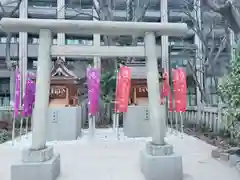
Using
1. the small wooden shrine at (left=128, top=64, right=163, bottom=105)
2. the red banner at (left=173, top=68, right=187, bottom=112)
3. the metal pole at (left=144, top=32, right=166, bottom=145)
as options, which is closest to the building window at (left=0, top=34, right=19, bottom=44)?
the small wooden shrine at (left=128, top=64, right=163, bottom=105)

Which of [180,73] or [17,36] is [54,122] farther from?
[17,36]

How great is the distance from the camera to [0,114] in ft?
39.3

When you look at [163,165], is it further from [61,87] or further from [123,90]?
[61,87]

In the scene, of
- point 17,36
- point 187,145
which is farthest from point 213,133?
point 17,36

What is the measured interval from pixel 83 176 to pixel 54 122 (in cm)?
450

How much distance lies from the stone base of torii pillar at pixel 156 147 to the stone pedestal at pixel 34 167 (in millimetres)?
1473

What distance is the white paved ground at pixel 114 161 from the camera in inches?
166

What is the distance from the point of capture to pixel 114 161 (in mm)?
5273

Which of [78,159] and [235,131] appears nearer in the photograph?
[235,131]

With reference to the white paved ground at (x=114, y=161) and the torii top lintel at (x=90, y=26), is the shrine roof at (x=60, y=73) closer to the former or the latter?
the white paved ground at (x=114, y=161)

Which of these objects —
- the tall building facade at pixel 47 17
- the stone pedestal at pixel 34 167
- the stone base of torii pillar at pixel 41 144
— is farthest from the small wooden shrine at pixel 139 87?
the tall building facade at pixel 47 17

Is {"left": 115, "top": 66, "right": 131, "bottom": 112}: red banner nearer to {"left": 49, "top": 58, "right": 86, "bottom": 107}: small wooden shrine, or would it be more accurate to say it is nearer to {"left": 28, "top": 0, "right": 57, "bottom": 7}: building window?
{"left": 49, "top": 58, "right": 86, "bottom": 107}: small wooden shrine

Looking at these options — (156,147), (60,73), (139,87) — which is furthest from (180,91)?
(156,147)

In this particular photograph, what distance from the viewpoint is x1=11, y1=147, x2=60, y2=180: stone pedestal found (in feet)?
11.7
